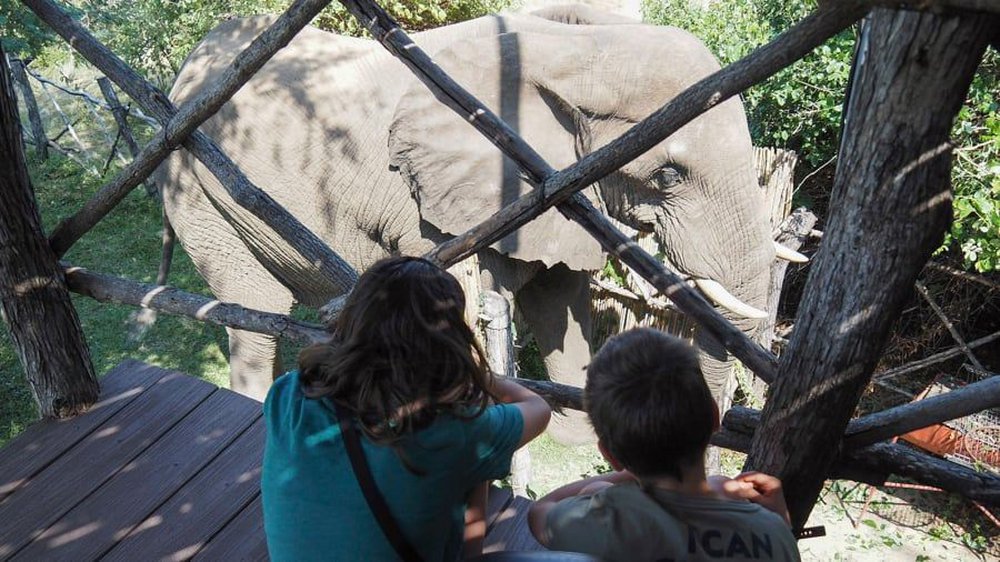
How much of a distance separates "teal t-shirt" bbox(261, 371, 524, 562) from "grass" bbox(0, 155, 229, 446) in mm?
4862

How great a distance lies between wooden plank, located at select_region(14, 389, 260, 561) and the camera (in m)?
2.25

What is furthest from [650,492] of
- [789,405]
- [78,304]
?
[78,304]

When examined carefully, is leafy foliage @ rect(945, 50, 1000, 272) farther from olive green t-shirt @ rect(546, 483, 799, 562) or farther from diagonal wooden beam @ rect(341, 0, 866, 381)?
olive green t-shirt @ rect(546, 483, 799, 562)

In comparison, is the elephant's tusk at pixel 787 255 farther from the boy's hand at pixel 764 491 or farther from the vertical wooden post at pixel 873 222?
the boy's hand at pixel 764 491

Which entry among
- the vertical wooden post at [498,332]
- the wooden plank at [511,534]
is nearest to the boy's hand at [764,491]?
the wooden plank at [511,534]

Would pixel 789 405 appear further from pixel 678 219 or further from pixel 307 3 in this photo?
pixel 678 219

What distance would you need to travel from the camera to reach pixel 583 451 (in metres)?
5.49

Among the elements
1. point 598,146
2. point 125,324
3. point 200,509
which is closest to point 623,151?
point 200,509

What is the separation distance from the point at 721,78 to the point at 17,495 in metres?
2.48

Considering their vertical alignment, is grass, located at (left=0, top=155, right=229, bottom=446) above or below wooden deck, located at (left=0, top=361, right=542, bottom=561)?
below

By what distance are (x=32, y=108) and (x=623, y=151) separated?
10.1 meters

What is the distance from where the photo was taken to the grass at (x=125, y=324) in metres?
5.90

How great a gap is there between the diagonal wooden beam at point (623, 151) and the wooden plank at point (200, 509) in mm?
948

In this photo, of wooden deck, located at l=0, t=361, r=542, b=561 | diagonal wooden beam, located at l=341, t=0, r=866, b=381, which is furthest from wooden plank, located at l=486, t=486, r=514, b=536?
diagonal wooden beam, located at l=341, t=0, r=866, b=381
